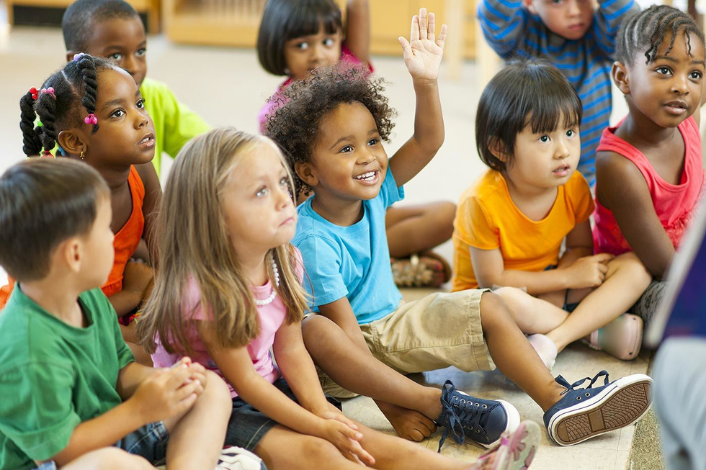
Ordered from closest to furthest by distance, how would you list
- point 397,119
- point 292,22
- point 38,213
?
point 38,213 → point 292,22 → point 397,119

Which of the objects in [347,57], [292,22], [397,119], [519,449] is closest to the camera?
[519,449]

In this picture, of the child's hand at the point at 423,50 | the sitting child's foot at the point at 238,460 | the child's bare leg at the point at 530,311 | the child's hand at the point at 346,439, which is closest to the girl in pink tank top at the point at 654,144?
the child's bare leg at the point at 530,311

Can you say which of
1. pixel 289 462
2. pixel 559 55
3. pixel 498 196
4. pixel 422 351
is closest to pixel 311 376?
pixel 289 462

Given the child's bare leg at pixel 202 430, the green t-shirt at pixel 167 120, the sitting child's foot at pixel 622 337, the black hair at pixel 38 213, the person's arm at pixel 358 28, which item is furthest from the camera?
the person's arm at pixel 358 28

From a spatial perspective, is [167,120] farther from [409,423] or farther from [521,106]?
[409,423]

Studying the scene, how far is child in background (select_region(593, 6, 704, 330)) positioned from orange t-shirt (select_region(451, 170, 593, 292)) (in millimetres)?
78

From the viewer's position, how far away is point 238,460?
4.05 ft

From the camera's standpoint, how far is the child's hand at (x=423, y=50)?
5.21 ft

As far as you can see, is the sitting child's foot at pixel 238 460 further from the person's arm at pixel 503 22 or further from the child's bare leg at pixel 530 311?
the person's arm at pixel 503 22

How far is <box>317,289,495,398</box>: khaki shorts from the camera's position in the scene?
60.6 inches

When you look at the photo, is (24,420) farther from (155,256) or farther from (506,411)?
(506,411)

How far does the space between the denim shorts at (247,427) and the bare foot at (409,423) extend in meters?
0.25

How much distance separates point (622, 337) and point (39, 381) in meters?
1.17

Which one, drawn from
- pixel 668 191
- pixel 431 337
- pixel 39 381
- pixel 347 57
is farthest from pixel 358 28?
pixel 39 381
